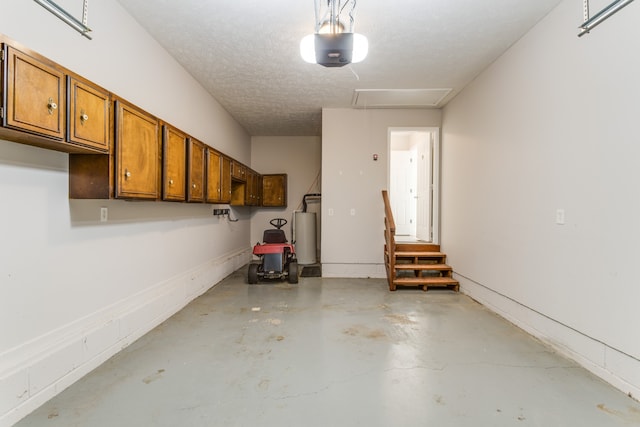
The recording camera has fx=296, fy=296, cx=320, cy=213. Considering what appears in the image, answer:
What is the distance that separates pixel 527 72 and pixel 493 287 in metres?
2.53

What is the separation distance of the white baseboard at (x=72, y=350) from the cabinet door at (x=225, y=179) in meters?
1.48

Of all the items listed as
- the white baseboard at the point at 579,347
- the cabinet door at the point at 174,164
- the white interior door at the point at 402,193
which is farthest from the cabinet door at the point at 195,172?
Result: the white interior door at the point at 402,193

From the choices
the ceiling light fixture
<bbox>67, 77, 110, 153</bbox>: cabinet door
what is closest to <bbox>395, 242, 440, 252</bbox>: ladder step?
the ceiling light fixture

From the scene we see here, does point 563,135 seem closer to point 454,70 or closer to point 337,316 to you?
point 454,70

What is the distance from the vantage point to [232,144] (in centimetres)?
605

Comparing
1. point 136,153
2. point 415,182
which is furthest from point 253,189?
point 415,182

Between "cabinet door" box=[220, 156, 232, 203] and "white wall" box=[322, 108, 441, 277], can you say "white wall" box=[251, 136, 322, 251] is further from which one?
"cabinet door" box=[220, 156, 232, 203]

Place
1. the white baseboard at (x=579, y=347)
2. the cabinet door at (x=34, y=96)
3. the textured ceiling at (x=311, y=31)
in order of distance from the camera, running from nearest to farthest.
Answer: the cabinet door at (x=34, y=96) → the white baseboard at (x=579, y=347) → the textured ceiling at (x=311, y=31)

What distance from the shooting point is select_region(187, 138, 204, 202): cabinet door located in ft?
11.3

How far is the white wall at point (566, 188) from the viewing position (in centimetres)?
212

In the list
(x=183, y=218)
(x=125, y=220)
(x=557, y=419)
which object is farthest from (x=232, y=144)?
(x=557, y=419)

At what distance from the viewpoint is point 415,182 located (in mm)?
7531

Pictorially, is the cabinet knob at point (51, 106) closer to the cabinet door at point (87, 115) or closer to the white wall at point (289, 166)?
the cabinet door at point (87, 115)

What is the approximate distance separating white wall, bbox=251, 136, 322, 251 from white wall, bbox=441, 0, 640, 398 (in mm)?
4086
